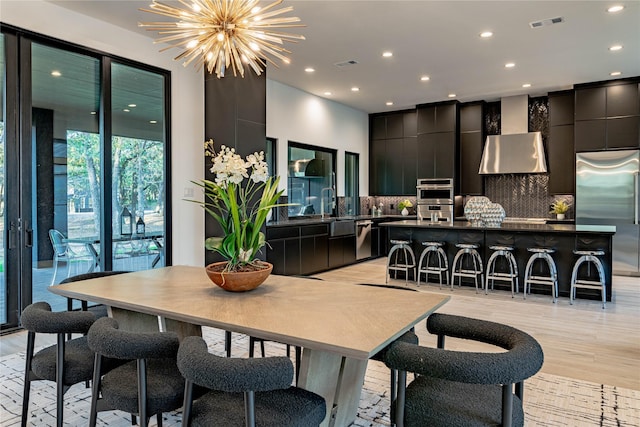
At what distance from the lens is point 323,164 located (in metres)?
8.23

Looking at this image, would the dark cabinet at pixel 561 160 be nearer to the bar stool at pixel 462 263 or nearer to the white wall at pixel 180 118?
the bar stool at pixel 462 263

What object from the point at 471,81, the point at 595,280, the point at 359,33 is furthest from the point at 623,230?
the point at 359,33

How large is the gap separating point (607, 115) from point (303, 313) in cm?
736

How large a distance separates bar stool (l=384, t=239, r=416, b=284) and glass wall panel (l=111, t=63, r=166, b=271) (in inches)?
129

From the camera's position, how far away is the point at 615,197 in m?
6.89

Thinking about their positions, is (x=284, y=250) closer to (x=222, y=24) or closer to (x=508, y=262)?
(x=508, y=262)

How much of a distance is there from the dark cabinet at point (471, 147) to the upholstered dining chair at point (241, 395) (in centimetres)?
748

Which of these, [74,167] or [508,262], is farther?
[508,262]

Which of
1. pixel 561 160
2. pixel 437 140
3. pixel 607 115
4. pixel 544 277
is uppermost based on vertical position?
pixel 607 115

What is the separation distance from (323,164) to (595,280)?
4.86 metres

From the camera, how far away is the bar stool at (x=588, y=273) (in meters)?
4.93

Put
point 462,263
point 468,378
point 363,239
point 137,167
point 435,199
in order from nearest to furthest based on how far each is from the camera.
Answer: point 468,378
point 137,167
point 462,263
point 363,239
point 435,199

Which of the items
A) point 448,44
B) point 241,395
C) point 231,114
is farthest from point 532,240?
Answer: point 241,395

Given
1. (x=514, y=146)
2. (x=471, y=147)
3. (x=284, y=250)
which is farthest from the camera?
(x=471, y=147)
